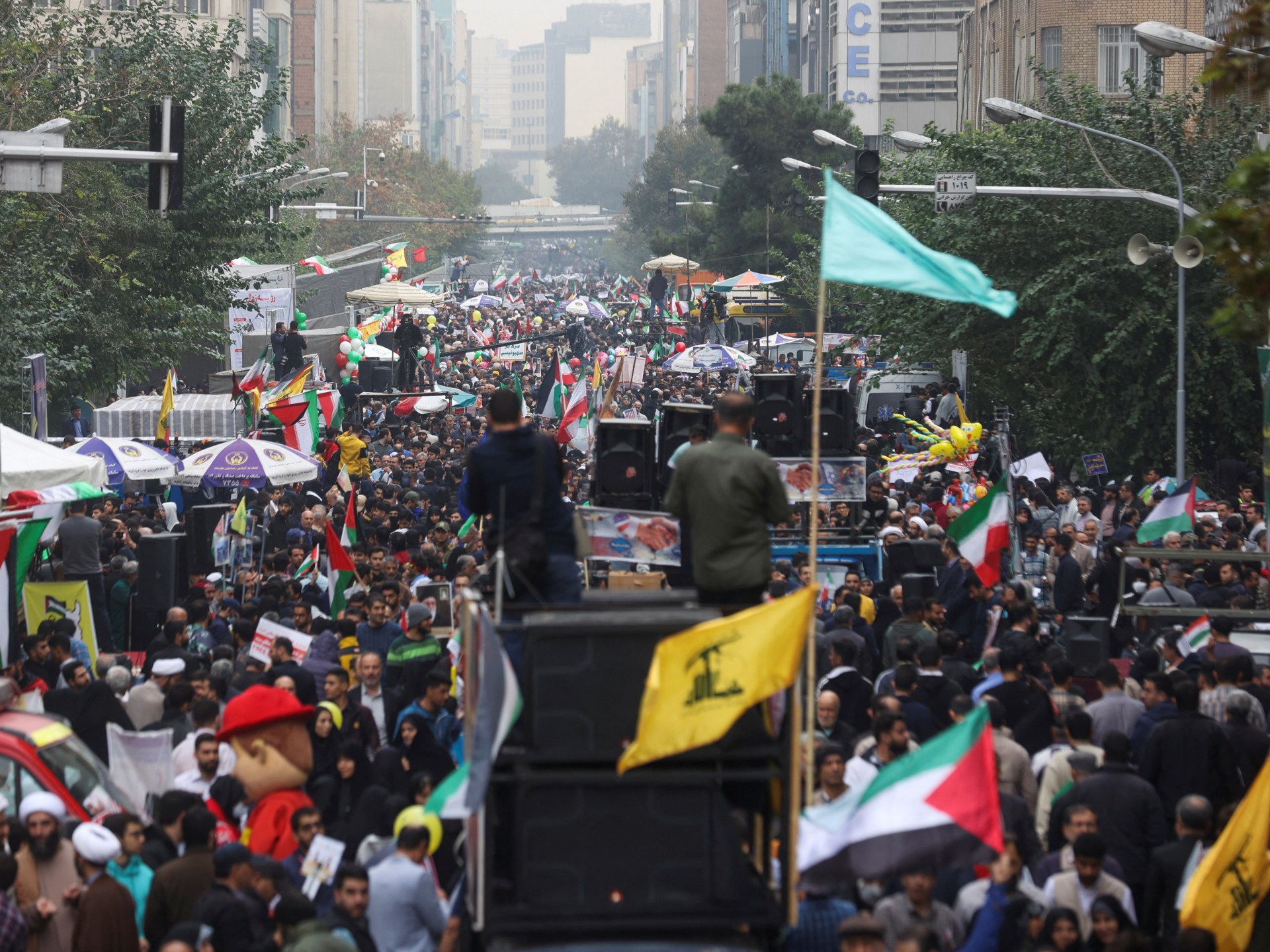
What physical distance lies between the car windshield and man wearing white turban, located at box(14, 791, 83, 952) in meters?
0.43

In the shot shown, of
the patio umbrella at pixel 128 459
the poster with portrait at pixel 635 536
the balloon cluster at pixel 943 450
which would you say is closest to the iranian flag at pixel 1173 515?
the balloon cluster at pixel 943 450

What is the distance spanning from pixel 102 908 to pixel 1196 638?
7.87 m

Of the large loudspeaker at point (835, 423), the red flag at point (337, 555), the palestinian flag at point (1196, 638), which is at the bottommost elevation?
the palestinian flag at point (1196, 638)

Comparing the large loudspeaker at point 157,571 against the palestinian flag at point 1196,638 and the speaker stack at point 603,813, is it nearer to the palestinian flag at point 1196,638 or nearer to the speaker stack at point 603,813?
the palestinian flag at point 1196,638

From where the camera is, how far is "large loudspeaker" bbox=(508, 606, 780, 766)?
270 inches

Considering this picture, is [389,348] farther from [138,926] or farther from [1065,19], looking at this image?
[138,926]

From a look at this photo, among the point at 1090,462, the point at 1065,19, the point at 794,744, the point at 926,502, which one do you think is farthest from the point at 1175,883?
the point at 1065,19

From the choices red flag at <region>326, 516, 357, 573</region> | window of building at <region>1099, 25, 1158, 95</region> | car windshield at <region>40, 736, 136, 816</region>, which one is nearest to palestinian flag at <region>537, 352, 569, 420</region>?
red flag at <region>326, 516, 357, 573</region>

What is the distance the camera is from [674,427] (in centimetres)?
1528

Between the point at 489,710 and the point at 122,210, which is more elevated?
the point at 122,210

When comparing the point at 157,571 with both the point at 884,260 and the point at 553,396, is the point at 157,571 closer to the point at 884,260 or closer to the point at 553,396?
the point at 884,260

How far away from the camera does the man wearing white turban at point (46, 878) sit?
8344 mm

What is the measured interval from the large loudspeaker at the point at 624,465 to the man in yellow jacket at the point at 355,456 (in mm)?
11448

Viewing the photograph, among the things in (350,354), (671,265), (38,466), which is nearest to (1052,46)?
(350,354)
